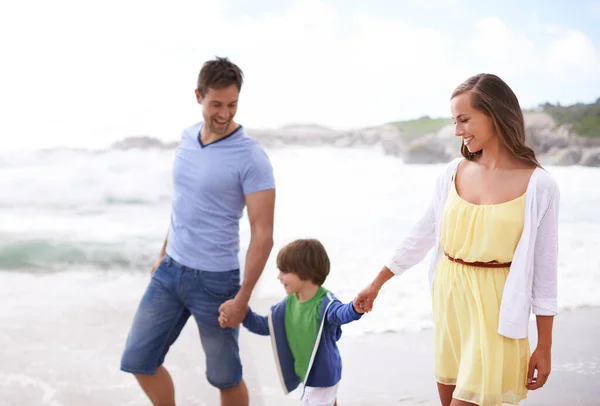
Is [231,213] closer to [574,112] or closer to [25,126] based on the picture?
[25,126]

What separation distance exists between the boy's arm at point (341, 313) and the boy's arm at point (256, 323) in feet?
Answer: 0.85

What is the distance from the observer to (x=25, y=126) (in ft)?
32.9

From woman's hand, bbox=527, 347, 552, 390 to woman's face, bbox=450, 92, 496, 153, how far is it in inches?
21.8

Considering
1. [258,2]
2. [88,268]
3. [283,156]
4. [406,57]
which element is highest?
[258,2]

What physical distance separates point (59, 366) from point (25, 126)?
705 cm

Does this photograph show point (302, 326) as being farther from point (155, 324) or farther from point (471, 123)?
point (471, 123)

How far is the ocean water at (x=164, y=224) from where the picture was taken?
5.36m

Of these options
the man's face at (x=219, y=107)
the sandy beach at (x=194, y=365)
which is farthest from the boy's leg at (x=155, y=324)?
the sandy beach at (x=194, y=365)

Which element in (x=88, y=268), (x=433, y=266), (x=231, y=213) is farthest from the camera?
(x=88, y=268)

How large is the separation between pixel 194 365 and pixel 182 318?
1.21 meters

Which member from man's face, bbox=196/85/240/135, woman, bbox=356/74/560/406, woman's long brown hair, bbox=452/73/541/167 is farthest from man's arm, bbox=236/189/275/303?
woman's long brown hair, bbox=452/73/541/167

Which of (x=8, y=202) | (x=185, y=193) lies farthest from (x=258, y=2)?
(x=185, y=193)

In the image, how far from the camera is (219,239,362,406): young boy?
7.95ft

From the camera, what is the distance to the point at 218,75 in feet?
7.73
